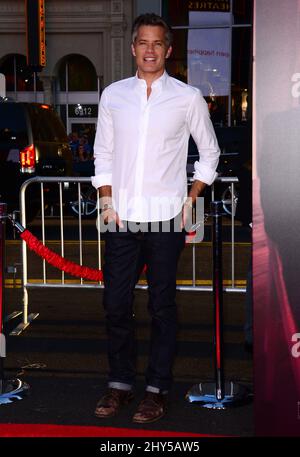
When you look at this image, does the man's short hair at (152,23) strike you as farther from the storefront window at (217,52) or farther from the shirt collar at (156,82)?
the storefront window at (217,52)

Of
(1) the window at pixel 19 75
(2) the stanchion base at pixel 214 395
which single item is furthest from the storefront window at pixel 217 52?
(2) the stanchion base at pixel 214 395

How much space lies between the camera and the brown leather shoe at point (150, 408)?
4.61 metres

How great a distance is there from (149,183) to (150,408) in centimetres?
123

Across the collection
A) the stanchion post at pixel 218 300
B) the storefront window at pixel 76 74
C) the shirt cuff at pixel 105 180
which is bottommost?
the stanchion post at pixel 218 300

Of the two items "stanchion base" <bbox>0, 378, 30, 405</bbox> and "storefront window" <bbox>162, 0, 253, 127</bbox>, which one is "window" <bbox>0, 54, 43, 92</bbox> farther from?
"stanchion base" <bbox>0, 378, 30, 405</bbox>

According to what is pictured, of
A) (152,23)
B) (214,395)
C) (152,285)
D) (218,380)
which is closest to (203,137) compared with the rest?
(152,23)

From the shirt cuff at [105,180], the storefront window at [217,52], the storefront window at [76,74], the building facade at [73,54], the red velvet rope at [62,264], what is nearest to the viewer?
the shirt cuff at [105,180]

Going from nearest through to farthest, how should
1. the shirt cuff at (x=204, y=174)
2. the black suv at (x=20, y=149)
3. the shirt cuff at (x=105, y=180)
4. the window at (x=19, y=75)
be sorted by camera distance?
the shirt cuff at (x=204, y=174) → the shirt cuff at (x=105, y=180) → the black suv at (x=20, y=149) → the window at (x=19, y=75)

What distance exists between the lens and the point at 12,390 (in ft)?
17.0

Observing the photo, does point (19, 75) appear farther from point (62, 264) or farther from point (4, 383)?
point (4, 383)

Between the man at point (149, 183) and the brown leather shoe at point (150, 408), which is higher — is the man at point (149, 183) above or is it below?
above

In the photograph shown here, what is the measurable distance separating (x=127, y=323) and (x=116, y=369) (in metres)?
0.28

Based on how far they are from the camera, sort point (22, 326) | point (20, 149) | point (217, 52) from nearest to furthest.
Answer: point (22, 326), point (20, 149), point (217, 52)

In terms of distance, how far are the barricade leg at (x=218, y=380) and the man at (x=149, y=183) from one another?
0.38m
